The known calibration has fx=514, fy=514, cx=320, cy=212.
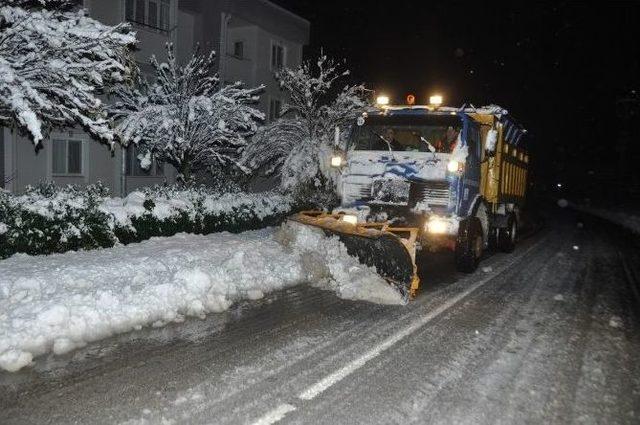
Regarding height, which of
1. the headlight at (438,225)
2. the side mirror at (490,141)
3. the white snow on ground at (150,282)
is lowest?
the white snow on ground at (150,282)

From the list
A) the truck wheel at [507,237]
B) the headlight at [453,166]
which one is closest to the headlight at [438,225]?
the headlight at [453,166]

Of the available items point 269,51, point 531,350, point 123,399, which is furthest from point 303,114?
point 123,399

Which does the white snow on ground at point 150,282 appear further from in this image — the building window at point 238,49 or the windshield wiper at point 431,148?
the building window at point 238,49

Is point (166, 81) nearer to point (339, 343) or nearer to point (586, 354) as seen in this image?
point (339, 343)

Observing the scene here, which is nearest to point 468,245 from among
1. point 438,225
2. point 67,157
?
point 438,225

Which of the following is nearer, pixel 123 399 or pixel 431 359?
pixel 123 399

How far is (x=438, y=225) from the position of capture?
27.3ft

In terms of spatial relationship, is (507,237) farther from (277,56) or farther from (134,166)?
(277,56)

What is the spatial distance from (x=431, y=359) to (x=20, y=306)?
14.3ft

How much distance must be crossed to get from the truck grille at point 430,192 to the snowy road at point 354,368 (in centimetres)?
170

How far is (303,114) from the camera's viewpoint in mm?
17516

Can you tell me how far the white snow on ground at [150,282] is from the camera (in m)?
5.19

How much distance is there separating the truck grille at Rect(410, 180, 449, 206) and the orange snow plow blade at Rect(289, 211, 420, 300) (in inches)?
30.6

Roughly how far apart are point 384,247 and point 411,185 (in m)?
1.58
